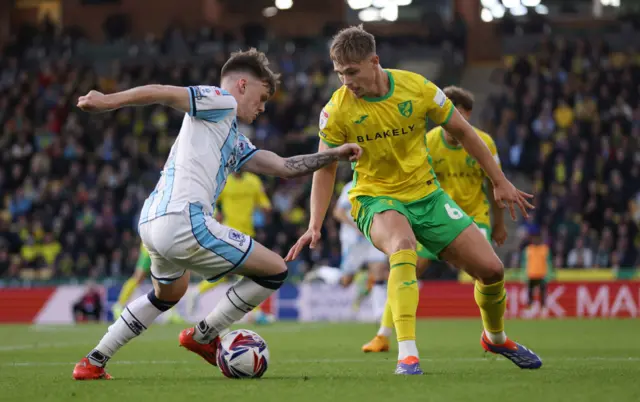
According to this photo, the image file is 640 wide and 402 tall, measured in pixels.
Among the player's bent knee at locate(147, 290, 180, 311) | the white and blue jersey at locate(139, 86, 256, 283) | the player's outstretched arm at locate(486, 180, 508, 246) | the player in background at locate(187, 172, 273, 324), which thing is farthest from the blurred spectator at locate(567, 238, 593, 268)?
the white and blue jersey at locate(139, 86, 256, 283)

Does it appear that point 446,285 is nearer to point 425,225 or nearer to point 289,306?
point 289,306

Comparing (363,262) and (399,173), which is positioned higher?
(399,173)

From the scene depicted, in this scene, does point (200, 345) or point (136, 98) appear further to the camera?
point (200, 345)

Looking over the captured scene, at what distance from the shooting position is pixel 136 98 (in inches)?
218

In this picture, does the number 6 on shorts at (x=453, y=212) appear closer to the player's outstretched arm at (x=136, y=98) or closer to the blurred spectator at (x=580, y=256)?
the player's outstretched arm at (x=136, y=98)

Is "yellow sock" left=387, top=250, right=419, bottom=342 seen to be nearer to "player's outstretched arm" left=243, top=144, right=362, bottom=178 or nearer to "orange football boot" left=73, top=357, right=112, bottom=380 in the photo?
"player's outstretched arm" left=243, top=144, right=362, bottom=178

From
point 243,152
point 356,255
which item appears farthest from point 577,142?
point 243,152

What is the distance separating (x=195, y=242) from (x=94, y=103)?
3.36 feet

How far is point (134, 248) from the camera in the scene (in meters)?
21.2

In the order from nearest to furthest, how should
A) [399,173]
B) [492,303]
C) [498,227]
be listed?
[399,173], [492,303], [498,227]

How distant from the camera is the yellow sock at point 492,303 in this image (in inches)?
287

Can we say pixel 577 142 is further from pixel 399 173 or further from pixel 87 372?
pixel 87 372

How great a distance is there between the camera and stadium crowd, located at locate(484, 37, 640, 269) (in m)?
20.6

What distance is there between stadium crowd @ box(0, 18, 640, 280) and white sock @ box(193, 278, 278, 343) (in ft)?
40.3
